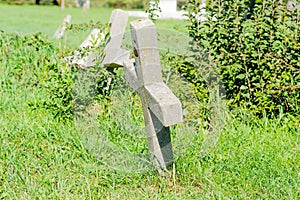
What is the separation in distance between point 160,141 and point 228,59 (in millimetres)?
1641

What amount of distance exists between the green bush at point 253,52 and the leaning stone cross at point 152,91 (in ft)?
4.40

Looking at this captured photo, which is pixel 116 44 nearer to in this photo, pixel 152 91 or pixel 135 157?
pixel 135 157

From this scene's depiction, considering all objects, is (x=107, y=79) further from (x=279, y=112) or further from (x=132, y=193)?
(x=279, y=112)

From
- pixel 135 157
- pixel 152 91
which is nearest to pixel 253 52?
pixel 135 157

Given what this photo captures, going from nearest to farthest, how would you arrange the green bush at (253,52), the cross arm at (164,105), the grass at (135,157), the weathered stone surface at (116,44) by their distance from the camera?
the cross arm at (164,105), the grass at (135,157), the weathered stone surface at (116,44), the green bush at (253,52)

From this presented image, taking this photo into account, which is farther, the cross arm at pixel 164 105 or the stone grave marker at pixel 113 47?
the stone grave marker at pixel 113 47

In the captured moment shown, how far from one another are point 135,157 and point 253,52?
5.46 ft

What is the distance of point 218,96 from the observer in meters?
4.56

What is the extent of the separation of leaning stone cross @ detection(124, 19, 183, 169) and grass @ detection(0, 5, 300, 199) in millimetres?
200

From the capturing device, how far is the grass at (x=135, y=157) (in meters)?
3.58

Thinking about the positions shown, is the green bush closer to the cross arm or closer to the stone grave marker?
the stone grave marker

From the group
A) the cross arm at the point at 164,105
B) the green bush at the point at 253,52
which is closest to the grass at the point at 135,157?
the green bush at the point at 253,52

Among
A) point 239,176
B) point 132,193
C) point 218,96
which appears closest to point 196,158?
point 239,176

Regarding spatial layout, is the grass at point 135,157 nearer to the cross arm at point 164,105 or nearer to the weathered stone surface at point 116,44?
the weathered stone surface at point 116,44
